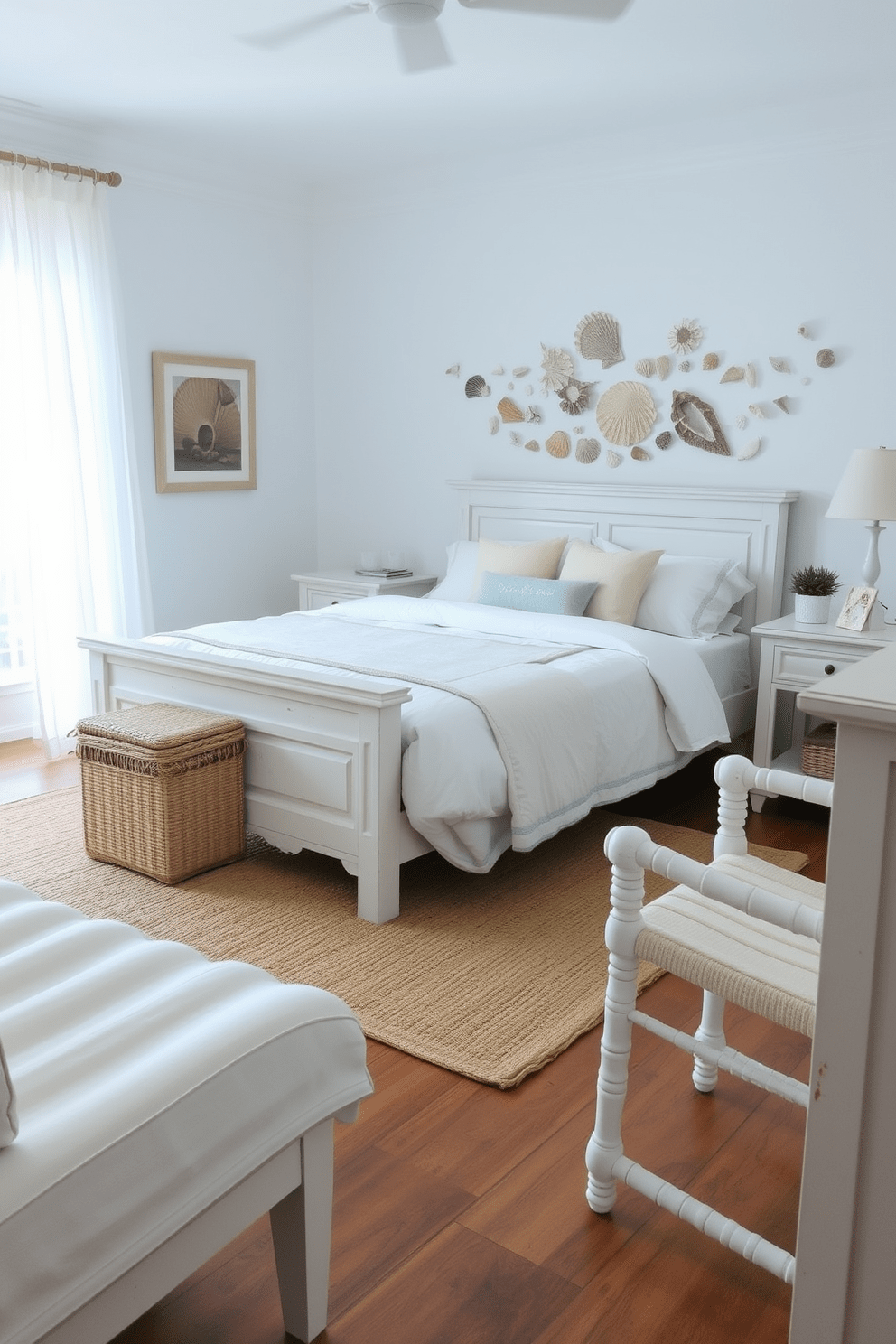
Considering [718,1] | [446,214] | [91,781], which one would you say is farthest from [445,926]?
[446,214]

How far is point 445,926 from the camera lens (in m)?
2.95

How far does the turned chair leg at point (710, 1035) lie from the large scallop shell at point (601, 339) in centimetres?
319

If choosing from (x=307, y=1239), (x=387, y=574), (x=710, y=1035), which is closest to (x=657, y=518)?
(x=387, y=574)

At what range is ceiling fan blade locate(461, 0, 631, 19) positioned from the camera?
8.63 ft

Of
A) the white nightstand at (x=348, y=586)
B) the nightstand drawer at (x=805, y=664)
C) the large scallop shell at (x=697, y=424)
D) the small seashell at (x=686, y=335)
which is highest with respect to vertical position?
the small seashell at (x=686, y=335)

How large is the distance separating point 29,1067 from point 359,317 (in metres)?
4.79

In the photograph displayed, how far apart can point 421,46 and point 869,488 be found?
6.38 ft

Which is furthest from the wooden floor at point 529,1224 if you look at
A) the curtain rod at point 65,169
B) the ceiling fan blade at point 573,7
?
the curtain rod at point 65,169

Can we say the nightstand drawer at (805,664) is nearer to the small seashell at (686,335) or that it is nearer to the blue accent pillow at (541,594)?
the blue accent pillow at (541,594)

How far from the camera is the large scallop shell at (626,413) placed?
4586 millimetres

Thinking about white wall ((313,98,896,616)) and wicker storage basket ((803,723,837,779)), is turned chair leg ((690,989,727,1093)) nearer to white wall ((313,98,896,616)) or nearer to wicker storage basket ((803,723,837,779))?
wicker storage basket ((803,723,837,779))

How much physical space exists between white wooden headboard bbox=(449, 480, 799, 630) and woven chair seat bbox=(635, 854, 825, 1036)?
2547mm

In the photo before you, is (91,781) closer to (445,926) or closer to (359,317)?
(445,926)

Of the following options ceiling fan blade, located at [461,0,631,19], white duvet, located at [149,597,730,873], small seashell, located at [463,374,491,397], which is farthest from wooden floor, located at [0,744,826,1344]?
small seashell, located at [463,374,491,397]
